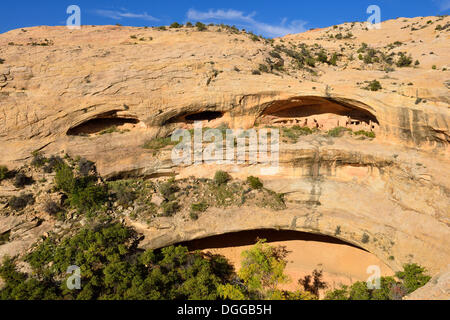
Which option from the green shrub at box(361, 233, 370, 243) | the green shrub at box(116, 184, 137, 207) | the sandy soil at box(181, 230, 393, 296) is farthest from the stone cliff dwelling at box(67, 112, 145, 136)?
the green shrub at box(361, 233, 370, 243)

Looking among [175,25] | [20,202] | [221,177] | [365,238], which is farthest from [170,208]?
[175,25]

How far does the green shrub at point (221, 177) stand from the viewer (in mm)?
16625

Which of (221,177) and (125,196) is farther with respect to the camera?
(221,177)

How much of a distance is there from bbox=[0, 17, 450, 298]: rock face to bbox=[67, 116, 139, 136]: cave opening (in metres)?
0.08

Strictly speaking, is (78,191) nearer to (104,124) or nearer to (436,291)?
(104,124)

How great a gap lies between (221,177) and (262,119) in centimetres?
582

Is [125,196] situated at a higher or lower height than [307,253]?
higher

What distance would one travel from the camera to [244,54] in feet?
66.3

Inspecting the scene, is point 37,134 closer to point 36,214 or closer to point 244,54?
point 36,214

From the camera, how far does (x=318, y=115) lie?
19.0 meters

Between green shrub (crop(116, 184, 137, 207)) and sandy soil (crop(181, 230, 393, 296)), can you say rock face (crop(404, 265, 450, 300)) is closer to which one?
sandy soil (crop(181, 230, 393, 296))

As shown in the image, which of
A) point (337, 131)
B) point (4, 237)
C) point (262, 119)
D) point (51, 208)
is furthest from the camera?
point (262, 119)
